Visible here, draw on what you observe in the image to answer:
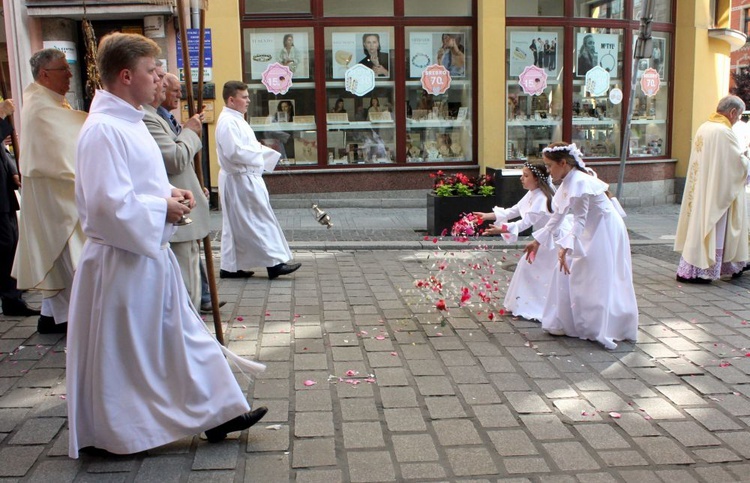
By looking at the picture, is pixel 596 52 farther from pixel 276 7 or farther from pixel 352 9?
pixel 276 7

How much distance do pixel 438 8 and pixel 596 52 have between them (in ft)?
10.3

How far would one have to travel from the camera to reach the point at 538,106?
14.8 meters

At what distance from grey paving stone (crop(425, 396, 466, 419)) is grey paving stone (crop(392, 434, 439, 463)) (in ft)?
1.00

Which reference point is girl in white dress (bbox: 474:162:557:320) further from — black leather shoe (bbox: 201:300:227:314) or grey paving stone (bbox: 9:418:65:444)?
grey paving stone (bbox: 9:418:65:444)

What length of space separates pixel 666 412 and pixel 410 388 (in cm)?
148

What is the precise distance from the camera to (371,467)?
12.3 ft

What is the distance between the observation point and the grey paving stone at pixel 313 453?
149 inches

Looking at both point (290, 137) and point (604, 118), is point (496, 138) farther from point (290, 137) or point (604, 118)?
point (290, 137)

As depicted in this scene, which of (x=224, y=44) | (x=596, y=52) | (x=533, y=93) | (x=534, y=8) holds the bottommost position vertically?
(x=533, y=93)

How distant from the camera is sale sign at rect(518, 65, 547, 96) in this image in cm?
1457

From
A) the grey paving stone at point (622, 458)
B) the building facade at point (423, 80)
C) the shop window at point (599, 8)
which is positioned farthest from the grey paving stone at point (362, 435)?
the shop window at point (599, 8)

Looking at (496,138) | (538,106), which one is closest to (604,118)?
(538,106)

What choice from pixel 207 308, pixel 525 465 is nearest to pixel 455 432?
pixel 525 465

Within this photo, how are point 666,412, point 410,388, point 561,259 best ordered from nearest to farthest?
point 666,412 → point 410,388 → point 561,259
